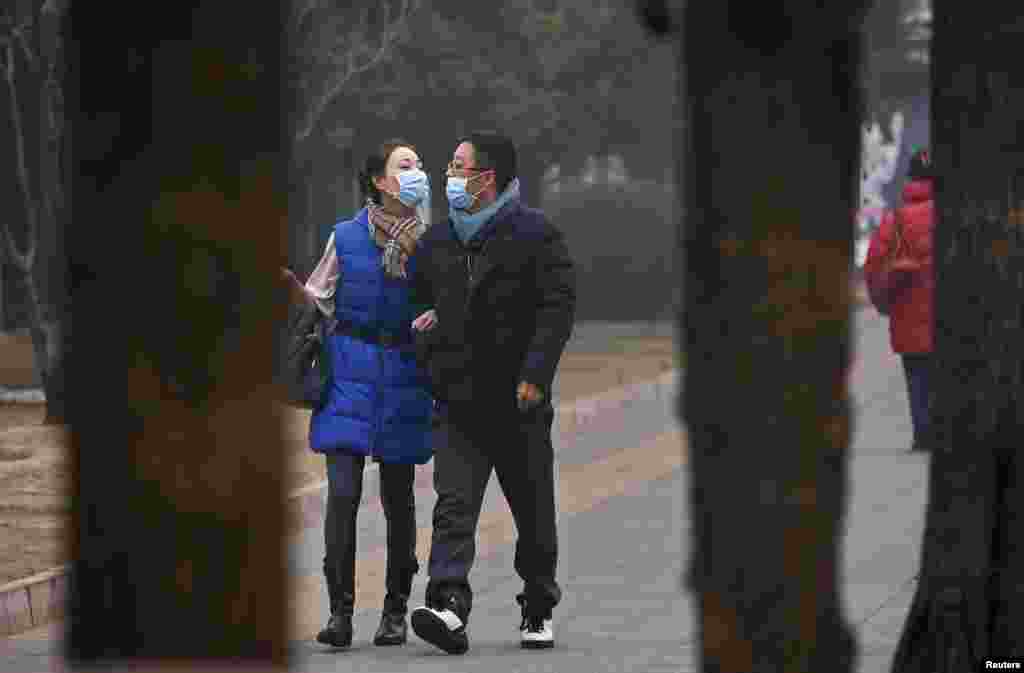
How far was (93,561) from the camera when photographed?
3299mm

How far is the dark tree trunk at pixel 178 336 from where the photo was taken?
327 centimetres

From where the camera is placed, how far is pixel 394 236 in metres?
10.3

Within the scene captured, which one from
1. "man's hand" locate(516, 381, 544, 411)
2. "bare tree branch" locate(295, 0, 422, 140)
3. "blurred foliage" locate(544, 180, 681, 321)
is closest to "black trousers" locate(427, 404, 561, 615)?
"man's hand" locate(516, 381, 544, 411)

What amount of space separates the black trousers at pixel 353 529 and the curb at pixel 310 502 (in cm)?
31

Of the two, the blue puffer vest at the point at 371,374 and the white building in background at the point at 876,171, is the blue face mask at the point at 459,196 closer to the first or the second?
the blue puffer vest at the point at 371,374

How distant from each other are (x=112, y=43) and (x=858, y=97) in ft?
5.38

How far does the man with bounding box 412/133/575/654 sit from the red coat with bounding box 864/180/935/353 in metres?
7.35

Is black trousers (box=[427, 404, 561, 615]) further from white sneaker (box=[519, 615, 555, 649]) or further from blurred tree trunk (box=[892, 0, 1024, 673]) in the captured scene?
blurred tree trunk (box=[892, 0, 1024, 673])

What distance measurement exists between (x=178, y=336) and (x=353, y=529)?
7.07 meters

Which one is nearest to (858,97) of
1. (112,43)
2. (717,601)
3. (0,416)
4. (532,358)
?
(717,601)

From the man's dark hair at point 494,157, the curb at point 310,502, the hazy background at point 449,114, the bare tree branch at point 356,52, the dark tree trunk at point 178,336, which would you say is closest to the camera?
the dark tree trunk at point 178,336

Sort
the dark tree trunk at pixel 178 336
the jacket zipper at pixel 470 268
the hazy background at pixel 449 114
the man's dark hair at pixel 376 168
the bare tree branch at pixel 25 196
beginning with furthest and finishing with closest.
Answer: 1. the hazy background at pixel 449 114
2. the bare tree branch at pixel 25 196
3. the man's dark hair at pixel 376 168
4. the jacket zipper at pixel 470 268
5. the dark tree trunk at pixel 178 336

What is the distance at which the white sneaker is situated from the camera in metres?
10.3

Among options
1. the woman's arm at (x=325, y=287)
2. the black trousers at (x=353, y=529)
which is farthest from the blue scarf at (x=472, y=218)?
the black trousers at (x=353, y=529)
